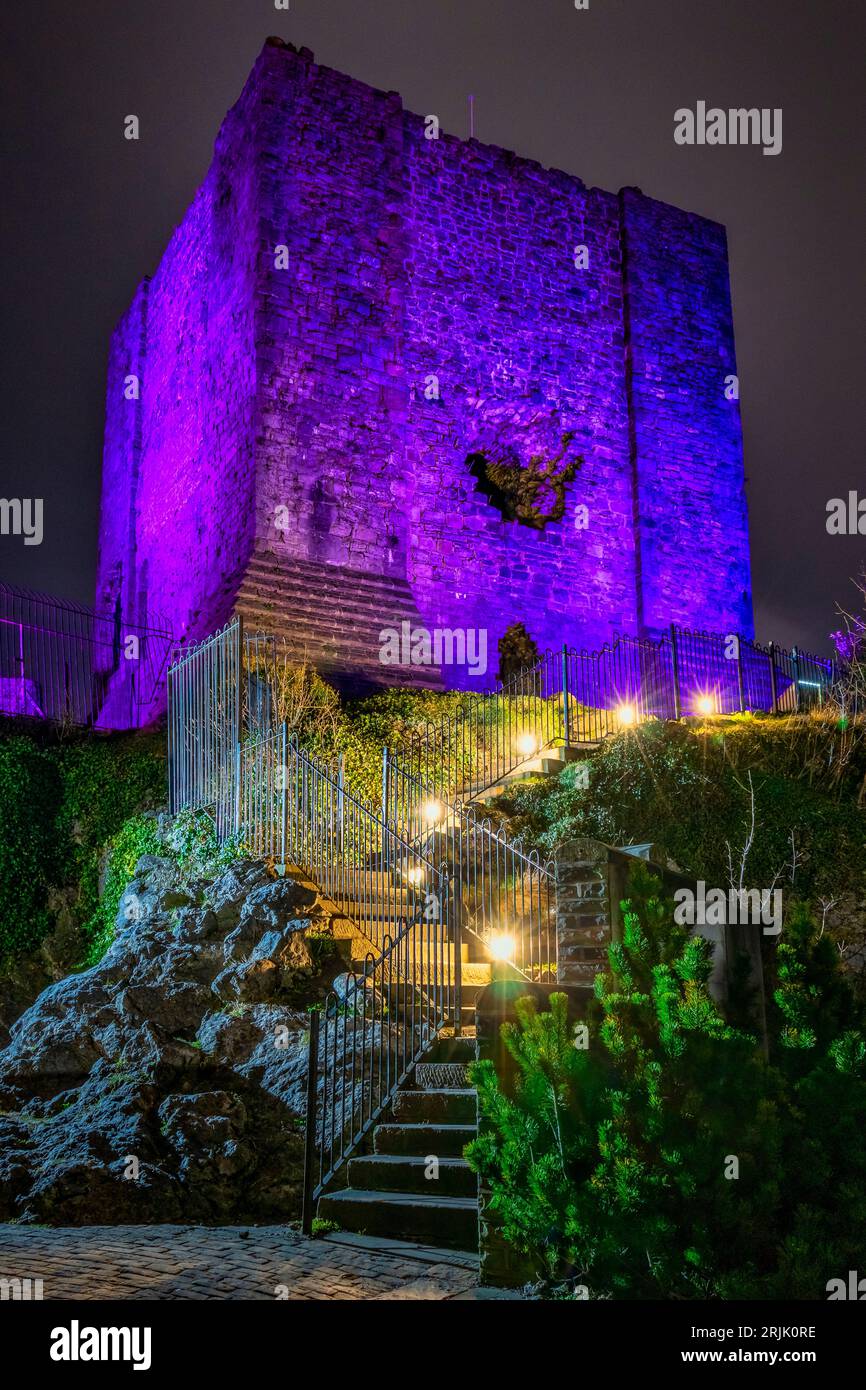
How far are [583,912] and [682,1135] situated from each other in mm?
1793

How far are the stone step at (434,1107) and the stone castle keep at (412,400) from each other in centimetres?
949

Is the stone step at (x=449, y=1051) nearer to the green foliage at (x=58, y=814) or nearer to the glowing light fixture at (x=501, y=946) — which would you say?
the glowing light fixture at (x=501, y=946)

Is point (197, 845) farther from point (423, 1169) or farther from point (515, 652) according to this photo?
point (515, 652)

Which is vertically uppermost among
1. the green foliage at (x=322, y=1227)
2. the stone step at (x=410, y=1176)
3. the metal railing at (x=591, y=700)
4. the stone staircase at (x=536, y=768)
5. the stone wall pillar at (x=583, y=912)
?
the metal railing at (x=591, y=700)

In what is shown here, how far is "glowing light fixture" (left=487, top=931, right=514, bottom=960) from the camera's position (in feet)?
29.5

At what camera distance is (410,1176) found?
6.27 m

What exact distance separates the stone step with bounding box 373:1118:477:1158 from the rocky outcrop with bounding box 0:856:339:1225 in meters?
0.61

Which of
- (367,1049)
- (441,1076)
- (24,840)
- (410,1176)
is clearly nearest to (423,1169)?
(410,1176)

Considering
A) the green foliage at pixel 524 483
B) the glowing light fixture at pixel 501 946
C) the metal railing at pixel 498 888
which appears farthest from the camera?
the green foliage at pixel 524 483

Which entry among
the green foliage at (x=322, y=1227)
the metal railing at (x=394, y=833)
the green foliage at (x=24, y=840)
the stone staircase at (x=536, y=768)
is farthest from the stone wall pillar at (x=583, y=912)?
the green foliage at (x=24, y=840)

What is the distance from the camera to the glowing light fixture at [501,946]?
8992mm

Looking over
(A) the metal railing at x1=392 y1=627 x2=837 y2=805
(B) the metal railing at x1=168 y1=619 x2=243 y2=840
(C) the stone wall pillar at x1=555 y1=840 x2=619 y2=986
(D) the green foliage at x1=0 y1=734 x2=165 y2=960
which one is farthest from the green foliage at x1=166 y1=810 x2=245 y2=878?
(C) the stone wall pillar at x1=555 y1=840 x2=619 y2=986
